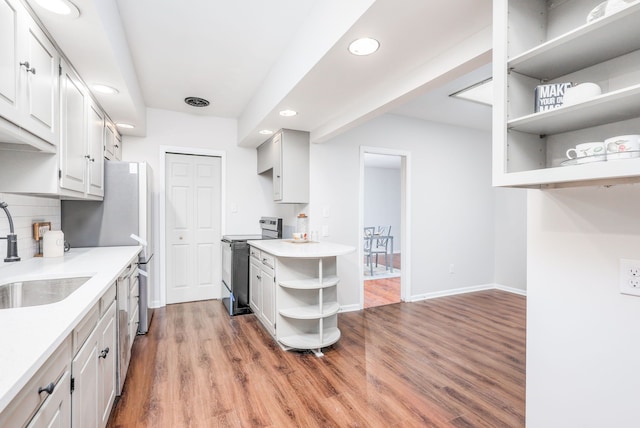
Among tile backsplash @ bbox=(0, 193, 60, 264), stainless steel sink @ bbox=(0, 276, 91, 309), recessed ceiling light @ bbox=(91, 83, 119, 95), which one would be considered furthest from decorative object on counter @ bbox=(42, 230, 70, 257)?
recessed ceiling light @ bbox=(91, 83, 119, 95)

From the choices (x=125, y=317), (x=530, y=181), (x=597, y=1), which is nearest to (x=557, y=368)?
(x=530, y=181)

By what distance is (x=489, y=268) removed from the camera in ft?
16.2

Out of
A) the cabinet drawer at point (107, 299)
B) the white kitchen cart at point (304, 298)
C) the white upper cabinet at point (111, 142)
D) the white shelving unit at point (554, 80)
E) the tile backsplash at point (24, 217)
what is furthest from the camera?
the white upper cabinet at point (111, 142)

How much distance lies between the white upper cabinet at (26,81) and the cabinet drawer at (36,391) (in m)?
0.99

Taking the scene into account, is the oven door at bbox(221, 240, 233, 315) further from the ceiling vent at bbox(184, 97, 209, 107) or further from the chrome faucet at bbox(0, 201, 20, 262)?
the chrome faucet at bbox(0, 201, 20, 262)

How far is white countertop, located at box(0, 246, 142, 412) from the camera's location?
0.73 m

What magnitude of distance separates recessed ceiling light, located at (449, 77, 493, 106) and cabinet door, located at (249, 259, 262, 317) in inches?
114

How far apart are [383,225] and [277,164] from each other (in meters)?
6.49

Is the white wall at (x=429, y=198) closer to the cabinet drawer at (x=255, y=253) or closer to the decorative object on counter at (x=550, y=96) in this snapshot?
the cabinet drawer at (x=255, y=253)

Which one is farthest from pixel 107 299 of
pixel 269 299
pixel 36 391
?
pixel 269 299

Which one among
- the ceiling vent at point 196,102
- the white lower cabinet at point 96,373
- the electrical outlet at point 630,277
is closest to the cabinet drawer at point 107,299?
the white lower cabinet at point 96,373

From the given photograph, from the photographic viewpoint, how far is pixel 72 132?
208cm

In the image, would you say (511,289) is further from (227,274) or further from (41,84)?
(41,84)

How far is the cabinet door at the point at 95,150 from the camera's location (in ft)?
8.08
